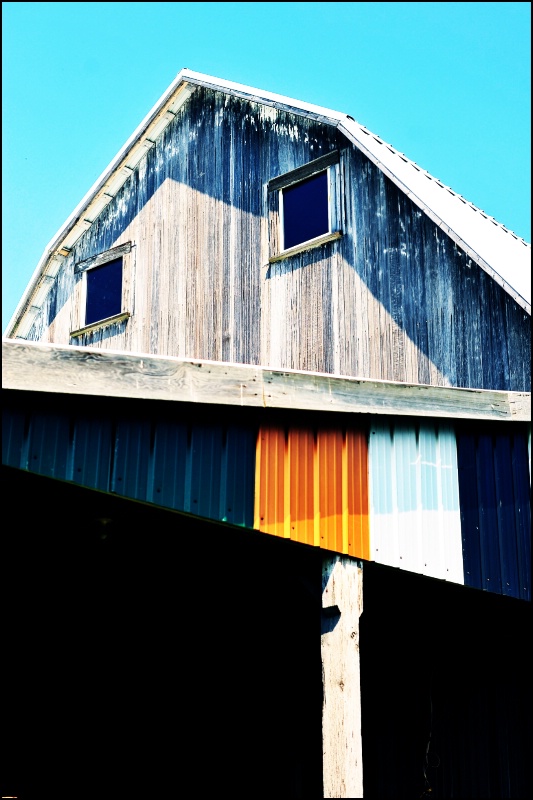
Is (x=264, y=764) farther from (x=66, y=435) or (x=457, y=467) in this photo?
(x=66, y=435)

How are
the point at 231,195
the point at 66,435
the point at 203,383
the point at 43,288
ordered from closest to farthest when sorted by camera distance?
1. the point at 66,435
2. the point at 203,383
3. the point at 231,195
4. the point at 43,288

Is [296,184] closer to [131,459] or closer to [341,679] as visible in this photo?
[131,459]

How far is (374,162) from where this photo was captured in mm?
11578

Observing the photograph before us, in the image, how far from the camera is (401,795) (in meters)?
9.23

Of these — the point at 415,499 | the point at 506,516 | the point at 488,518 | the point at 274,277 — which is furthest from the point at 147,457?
the point at 274,277

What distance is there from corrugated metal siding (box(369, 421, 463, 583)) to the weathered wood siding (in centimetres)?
284

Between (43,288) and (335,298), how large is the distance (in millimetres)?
6848

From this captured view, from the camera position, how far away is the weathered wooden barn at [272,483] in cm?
595

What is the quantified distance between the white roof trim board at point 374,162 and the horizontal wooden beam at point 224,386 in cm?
310

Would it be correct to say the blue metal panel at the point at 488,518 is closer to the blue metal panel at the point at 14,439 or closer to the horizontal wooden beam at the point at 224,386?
the horizontal wooden beam at the point at 224,386

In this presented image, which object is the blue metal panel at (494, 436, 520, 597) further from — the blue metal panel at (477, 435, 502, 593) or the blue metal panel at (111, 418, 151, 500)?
the blue metal panel at (111, 418, 151, 500)

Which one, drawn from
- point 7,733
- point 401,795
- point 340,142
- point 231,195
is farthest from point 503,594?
point 231,195

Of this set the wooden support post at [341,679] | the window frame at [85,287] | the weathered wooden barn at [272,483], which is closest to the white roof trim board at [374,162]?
the weathered wooden barn at [272,483]

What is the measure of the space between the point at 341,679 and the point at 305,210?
8.01 metres
